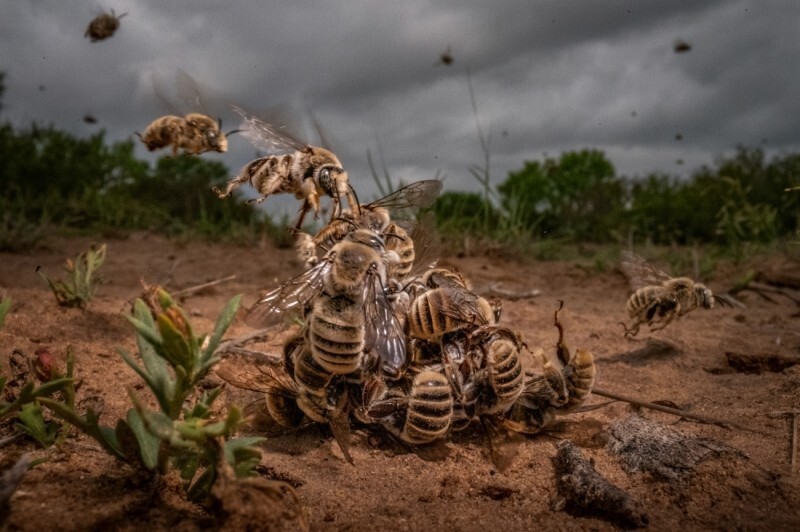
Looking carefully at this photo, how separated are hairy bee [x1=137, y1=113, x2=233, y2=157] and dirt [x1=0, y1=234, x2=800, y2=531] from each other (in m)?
1.20

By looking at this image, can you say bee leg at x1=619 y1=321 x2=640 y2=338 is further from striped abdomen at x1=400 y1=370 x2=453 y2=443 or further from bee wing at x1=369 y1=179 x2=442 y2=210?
striped abdomen at x1=400 y1=370 x2=453 y2=443

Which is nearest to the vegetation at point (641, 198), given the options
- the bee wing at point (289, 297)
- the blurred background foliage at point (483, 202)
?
the blurred background foliage at point (483, 202)

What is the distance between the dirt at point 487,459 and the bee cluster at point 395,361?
0.45 feet

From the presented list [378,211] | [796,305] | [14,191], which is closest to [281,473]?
[378,211]

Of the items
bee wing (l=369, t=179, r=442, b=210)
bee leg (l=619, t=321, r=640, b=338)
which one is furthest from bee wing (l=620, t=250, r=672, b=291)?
bee wing (l=369, t=179, r=442, b=210)

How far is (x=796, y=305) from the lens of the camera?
5.27 m

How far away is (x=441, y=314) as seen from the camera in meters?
2.39

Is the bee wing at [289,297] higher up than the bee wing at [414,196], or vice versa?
the bee wing at [414,196]

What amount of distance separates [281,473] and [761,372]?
2.56m

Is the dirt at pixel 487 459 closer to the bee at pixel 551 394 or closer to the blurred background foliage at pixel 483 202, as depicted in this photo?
the bee at pixel 551 394

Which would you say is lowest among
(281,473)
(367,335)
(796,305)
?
(796,305)

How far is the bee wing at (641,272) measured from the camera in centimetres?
405

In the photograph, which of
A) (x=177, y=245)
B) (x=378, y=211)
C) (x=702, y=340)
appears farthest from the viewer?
(x=177, y=245)

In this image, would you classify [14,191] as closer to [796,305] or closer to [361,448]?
[361,448]
